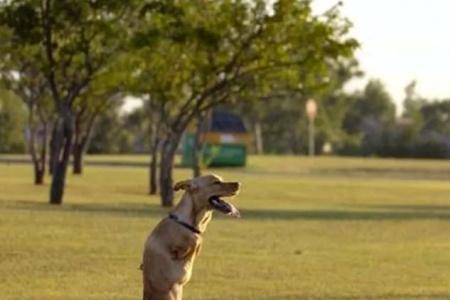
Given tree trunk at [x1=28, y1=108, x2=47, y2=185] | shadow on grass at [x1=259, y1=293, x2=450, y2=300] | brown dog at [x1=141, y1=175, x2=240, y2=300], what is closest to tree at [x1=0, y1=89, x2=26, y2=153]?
tree trunk at [x1=28, y1=108, x2=47, y2=185]

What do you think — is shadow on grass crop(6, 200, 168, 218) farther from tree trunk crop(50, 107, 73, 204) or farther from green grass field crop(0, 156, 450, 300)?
tree trunk crop(50, 107, 73, 204)

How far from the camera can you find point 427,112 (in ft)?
472

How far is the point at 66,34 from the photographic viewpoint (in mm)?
37500

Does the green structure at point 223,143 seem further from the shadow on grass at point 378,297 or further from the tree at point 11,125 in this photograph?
the shadow on grass at point 378,297

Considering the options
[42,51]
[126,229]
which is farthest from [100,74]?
[126,229]

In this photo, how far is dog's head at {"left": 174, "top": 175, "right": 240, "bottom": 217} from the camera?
1134 cm

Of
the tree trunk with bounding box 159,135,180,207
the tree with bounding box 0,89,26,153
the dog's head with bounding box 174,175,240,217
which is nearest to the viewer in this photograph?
the dog's head with bounding box 174,175,240,217

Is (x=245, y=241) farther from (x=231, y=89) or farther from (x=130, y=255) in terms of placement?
(x=231, y=89)

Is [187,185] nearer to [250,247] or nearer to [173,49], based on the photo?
[250,247]

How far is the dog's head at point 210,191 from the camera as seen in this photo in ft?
37.2

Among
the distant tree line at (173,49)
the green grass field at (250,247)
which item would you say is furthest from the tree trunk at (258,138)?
the distant tree line at (173,49)

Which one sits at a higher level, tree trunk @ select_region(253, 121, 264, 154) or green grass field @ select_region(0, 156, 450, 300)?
tree trunk @ select_region(253, 121, 264, 154)

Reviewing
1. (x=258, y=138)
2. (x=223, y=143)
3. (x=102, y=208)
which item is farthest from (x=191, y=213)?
(x=258, y=138)

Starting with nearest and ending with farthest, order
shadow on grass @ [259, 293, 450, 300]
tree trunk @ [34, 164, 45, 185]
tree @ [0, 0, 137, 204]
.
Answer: shadow on grass @ [259, 293, 450, 300] → tree @ [0, 0, 137, 204] → tree trunk @ [34, 164, 45, 185]
